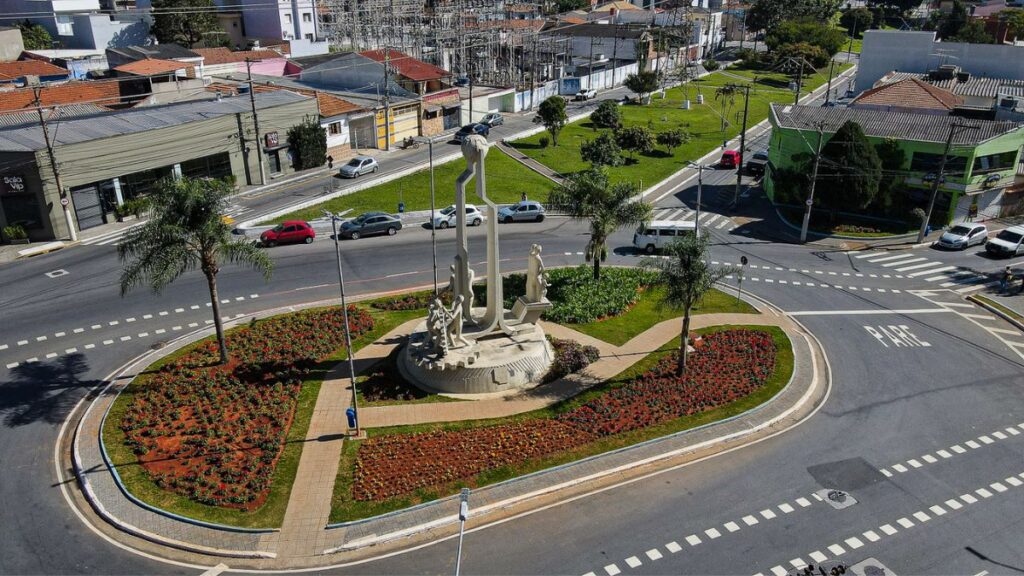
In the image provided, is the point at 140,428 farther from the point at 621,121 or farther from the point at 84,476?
the point at 621,121

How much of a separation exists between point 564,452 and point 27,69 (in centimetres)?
8443

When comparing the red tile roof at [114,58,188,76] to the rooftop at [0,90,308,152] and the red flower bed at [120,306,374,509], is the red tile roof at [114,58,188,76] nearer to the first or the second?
the rooftop at [0,90,308,152]

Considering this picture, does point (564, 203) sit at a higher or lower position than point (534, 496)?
higher

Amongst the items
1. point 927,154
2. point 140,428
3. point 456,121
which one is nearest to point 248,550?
point 140,428

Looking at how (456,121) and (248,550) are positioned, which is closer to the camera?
(248,550)

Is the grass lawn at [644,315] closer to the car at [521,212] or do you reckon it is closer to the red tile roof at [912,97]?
the car at [521,212]

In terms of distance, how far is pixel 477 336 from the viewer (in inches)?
1393

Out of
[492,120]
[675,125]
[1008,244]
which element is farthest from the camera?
[675,125]

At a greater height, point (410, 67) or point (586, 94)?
point (410, 67)

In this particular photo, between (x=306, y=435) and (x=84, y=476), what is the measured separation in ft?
26.2

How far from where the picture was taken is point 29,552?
2350cm

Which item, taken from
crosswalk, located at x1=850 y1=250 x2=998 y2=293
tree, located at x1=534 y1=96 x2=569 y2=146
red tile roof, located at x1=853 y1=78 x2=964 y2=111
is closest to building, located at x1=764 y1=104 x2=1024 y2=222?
crosswalk, located at x1=850 y1=250 x2=998 y2=293

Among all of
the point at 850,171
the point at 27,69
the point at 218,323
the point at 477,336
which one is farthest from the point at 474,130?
the point at 218,323

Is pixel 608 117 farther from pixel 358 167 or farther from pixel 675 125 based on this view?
pixel 358 167
